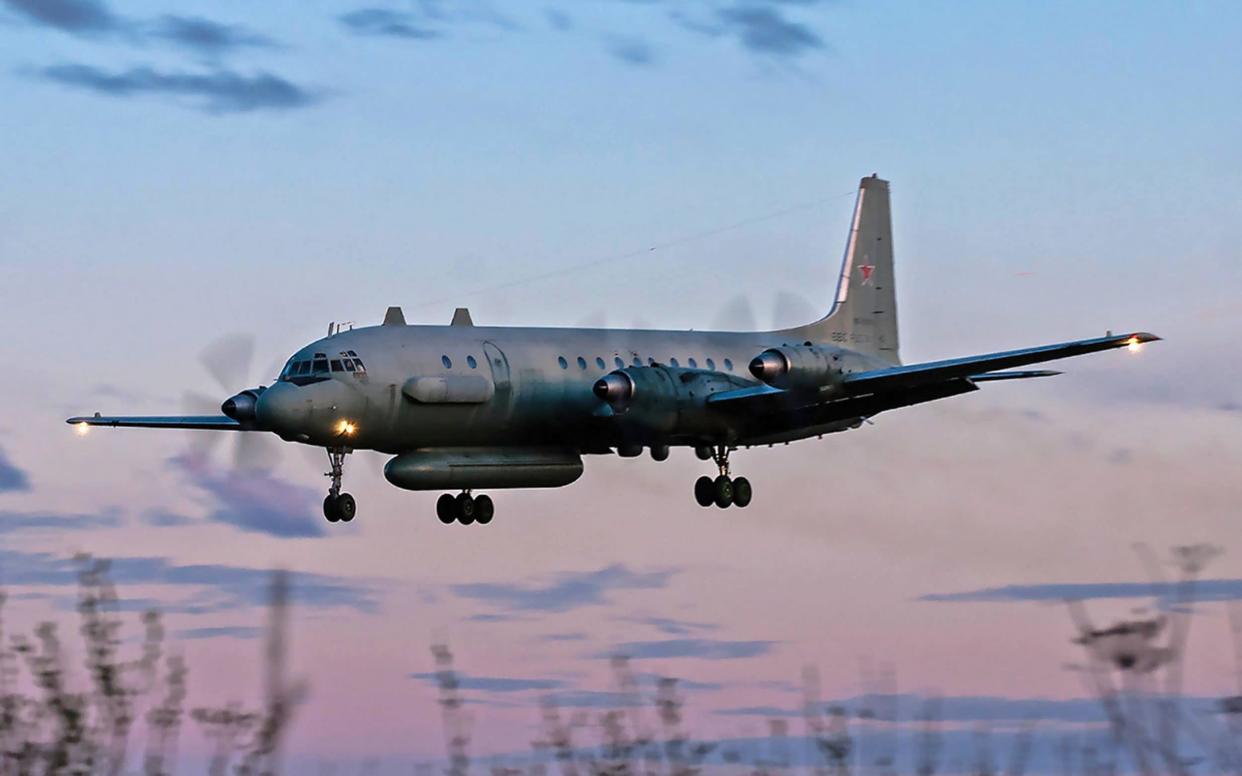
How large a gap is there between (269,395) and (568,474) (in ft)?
25.7

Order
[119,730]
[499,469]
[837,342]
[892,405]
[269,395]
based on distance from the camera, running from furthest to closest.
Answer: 1. [837,342]
2. [892,405]
3. [499,469]
4. [269,395]
5. [119,730]

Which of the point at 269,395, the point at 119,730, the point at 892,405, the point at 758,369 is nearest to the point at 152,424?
the point at 269,395

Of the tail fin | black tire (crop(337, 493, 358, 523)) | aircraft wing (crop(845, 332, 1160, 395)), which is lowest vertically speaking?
black tire (crop(337, 493, 358, 523))

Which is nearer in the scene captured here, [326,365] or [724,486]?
[326,365]

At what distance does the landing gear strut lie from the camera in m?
39.8

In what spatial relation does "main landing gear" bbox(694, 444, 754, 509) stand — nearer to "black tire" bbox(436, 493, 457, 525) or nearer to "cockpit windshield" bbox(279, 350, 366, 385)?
"black tire" bbox(436, 493, 457, 525)

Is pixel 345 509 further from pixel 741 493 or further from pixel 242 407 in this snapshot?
pixel 741 493

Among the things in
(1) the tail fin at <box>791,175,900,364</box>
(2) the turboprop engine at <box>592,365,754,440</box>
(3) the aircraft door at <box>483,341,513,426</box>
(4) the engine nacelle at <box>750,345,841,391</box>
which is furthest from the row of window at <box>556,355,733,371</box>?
(1) the tail fin at <box>791,175,900,364</box>

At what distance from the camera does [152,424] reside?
1759 inches

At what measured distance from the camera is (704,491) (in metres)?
44.9

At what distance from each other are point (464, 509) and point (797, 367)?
8.42m

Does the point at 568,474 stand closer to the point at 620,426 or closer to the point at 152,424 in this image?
the point at 620,426

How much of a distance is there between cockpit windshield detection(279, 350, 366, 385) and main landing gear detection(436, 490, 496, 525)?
5185 millimetres

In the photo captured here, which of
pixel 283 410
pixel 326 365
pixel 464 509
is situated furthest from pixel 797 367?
pixel 283 410
